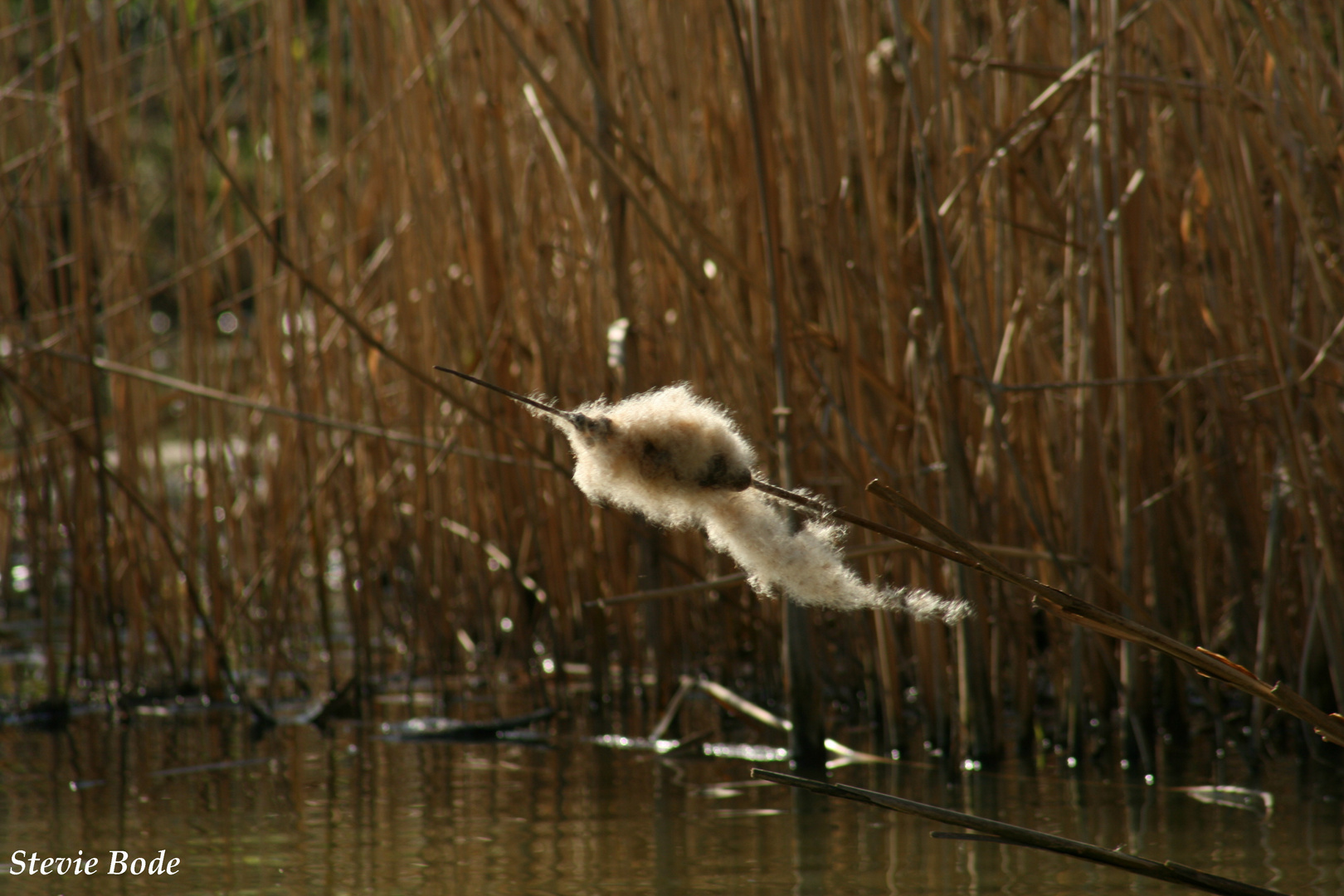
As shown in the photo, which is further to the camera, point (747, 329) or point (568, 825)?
point (747, 329)

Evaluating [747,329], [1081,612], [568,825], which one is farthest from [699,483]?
[747,329]

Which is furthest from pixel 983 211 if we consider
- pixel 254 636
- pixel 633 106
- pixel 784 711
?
pixel 254 636

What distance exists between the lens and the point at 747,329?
2209 mm

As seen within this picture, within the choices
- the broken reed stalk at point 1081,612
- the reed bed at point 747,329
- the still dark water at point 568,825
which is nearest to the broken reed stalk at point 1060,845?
the broken reed stalk at point 1081,612

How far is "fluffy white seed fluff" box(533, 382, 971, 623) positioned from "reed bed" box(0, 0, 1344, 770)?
1.00 meters

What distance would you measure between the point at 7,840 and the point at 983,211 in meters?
1.79

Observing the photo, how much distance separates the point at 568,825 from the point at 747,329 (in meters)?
0.86

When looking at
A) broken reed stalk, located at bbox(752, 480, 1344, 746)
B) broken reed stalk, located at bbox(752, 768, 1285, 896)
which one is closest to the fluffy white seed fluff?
broken reed stalk, located at bbox(752, 480, 1344, 746)

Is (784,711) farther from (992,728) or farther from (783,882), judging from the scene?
(783,882)

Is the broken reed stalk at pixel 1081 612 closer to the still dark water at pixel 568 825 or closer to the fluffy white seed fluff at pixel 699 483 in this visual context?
the fluffy white seed fluff at pixel 699 483

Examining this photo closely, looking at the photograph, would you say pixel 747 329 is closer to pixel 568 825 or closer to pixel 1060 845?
pixel 568 825

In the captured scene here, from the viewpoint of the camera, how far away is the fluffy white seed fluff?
0.85 m

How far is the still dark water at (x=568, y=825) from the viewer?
1653 mm

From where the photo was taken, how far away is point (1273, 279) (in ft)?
6.99
